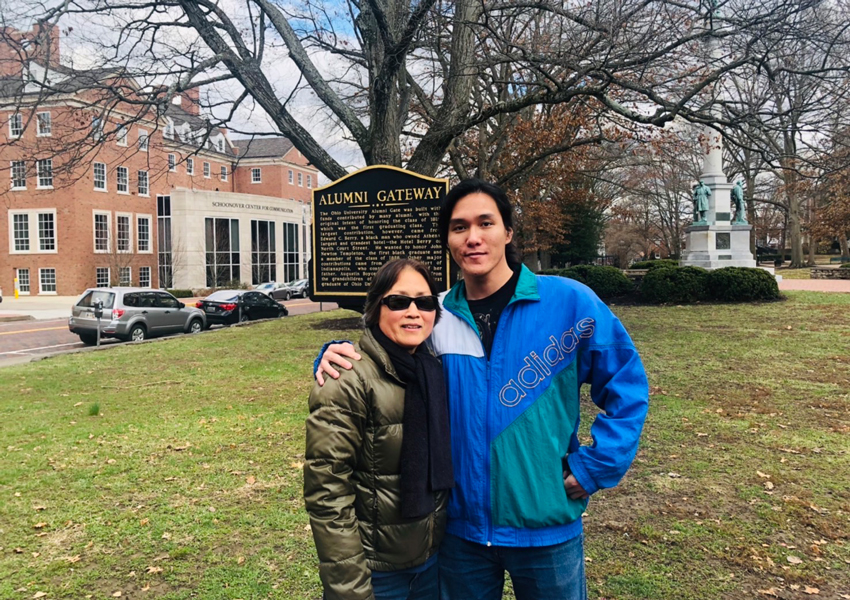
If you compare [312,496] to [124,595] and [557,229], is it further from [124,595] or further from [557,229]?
[557,229]

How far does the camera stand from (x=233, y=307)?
19.9 m

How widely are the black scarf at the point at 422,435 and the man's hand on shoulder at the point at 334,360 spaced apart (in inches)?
4.9

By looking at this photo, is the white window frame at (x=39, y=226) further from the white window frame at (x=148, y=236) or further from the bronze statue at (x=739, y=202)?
the bronze statue at (x=739, y=202)

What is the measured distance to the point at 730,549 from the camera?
148 inches

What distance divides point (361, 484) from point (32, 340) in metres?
18.8

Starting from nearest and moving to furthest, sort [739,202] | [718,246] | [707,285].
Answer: [707,285] < [718,246] < [739,202]

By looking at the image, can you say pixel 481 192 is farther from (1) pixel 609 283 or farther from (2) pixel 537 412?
(1) pixel 609 283

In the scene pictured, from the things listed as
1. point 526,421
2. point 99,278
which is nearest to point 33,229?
point 99,278

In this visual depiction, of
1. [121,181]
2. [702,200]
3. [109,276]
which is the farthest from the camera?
[121,181]

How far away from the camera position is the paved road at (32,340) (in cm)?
1405

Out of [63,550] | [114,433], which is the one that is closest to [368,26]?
[114,433]

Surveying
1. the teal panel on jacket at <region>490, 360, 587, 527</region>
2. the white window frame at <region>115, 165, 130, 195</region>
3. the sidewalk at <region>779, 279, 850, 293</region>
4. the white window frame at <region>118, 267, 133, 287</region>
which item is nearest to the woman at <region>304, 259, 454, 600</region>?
the teal panel on jacket at <region>490, 360, 587, 527</region>

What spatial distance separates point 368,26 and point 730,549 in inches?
343

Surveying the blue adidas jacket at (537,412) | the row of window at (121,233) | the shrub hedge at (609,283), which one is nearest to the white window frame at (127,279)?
the row of window at (121,233)
